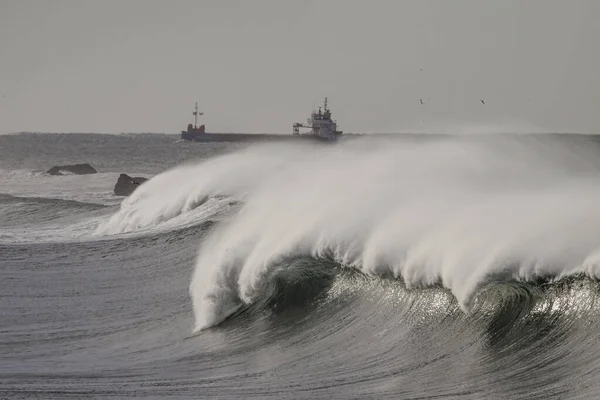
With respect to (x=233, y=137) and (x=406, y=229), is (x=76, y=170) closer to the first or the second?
(x=406, y=229)

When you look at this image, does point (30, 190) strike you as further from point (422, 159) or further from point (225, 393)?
point (225, 393)

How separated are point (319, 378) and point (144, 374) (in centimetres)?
192

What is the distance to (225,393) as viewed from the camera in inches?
431

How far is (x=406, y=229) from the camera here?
16.2 meters

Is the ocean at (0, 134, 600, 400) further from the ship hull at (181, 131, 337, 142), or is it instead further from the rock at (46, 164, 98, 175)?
the ship hull at (181, 131, 337, 142)

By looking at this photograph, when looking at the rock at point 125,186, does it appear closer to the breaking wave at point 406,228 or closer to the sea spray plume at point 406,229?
the breaking wave at point 406,228

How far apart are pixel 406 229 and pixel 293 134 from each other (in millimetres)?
115643

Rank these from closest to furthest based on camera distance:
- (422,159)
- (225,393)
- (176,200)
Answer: (225,393) < (422,159) < (176,200)

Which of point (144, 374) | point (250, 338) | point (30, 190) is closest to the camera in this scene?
point (144, 374)

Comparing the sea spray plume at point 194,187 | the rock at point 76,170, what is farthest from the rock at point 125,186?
the rock at point 76,170

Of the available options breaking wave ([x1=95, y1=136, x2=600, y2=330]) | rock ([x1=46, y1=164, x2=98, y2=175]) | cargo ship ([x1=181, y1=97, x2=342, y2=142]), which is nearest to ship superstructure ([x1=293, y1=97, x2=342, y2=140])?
cargo ship ([x1=181, y1=97, x2=342, y2=142])

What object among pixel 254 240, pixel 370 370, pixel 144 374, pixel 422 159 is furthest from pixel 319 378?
pixel 422 159

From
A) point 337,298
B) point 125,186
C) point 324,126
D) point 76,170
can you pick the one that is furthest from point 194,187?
point 324,126

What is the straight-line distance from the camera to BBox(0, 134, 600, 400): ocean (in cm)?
1118
